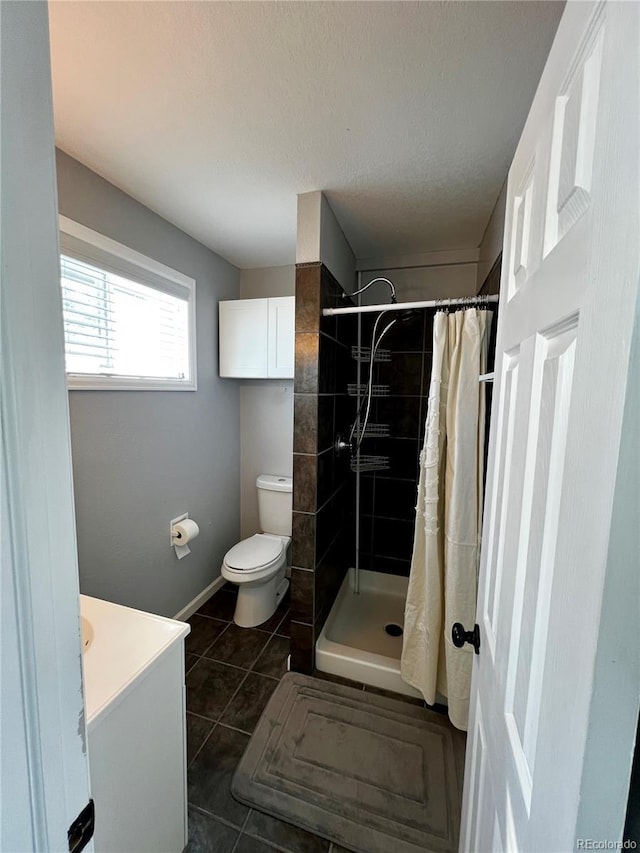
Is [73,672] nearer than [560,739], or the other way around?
[560,739]

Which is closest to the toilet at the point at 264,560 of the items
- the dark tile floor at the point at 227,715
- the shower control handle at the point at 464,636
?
the dark tile floor at the point at 227,715

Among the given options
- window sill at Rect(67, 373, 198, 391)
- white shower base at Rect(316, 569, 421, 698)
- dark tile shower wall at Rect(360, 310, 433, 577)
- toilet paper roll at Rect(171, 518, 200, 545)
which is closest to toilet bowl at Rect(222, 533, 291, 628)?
toilet paper roll at Rect(171, 518, 200, 545)

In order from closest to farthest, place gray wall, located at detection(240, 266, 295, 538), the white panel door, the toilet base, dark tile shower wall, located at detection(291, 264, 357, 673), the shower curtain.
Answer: the white panel door, the shower curtain, dark tile shower wall, located at detection(291, 264, 357, 673), the toilet base, gray wall, located at detection(240, 266, 295, 538)

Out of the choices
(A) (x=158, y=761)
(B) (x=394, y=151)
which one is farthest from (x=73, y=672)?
(B) (x=394, y=151)

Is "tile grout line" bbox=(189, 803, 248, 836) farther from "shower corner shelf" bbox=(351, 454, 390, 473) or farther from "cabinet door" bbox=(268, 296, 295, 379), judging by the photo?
"cabinet door" bbox=(268, 296, 295, 379)

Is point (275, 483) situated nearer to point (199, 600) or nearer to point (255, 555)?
point (255, 555)

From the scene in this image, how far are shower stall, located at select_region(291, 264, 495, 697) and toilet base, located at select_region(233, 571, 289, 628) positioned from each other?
449 mm

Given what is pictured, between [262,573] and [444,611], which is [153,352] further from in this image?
[444,611]

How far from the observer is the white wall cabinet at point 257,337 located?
2.17m

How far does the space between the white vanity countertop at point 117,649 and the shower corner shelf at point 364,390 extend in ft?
5.15

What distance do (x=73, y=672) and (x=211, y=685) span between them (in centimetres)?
159

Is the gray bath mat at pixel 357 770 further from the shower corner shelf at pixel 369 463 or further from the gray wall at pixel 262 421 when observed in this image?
the gray wall at pixel 262 421

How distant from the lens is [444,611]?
1589mm

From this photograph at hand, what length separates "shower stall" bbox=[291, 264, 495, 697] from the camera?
5.50 ft
